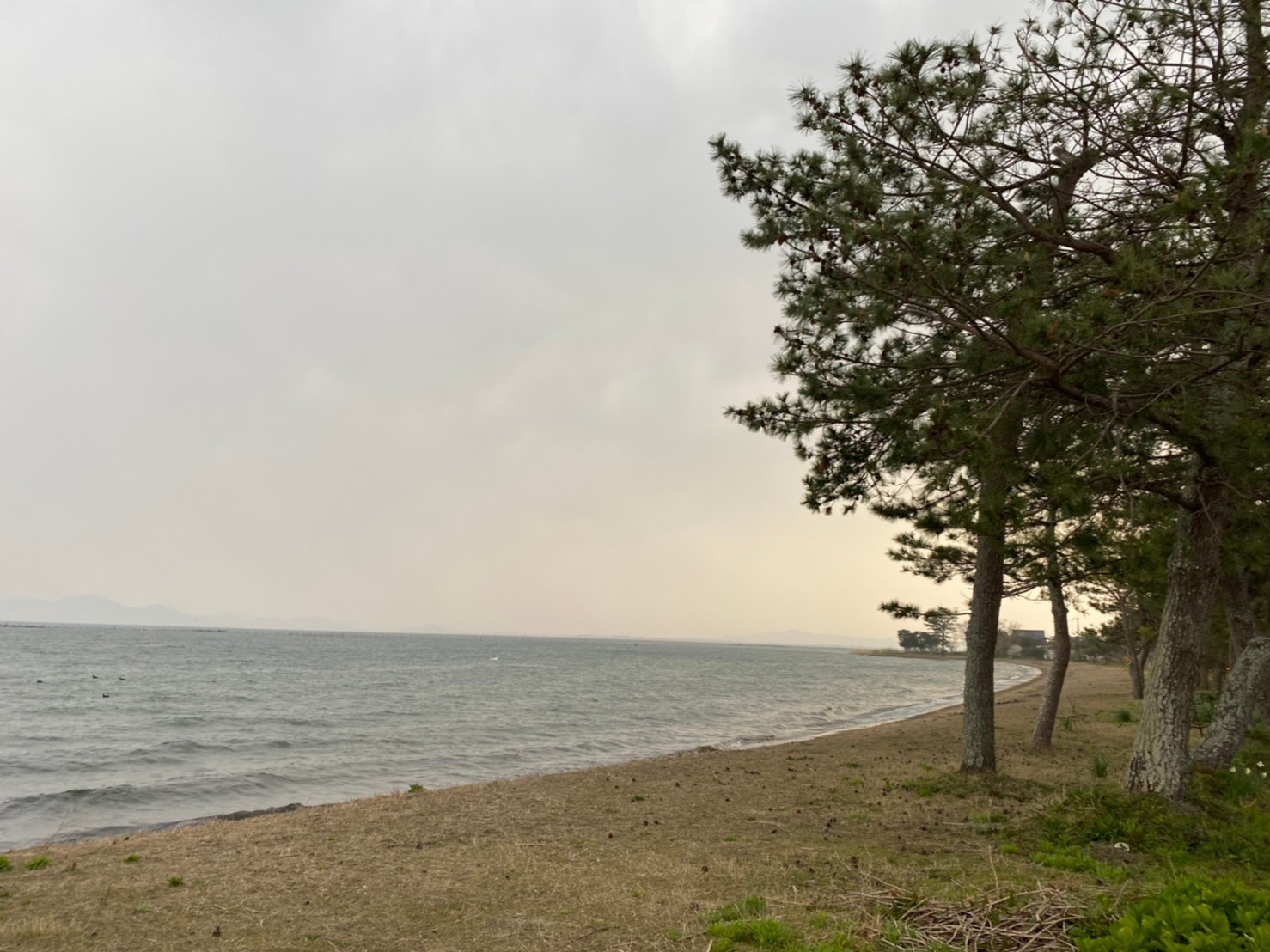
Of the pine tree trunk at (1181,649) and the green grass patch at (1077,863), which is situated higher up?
the pine tree trunk at (1181,649)

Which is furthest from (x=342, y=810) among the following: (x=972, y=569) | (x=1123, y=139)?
(x=1123, y=139)

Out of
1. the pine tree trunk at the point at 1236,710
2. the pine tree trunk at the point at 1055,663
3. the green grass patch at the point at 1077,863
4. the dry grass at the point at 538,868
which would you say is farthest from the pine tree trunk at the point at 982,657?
the green grass patch at the point at 1077,863

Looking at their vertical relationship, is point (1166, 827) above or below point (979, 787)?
above

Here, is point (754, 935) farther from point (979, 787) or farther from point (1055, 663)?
point (1055, 663)

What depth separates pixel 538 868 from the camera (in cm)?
830

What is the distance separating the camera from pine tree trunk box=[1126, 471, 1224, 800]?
8.55 metres

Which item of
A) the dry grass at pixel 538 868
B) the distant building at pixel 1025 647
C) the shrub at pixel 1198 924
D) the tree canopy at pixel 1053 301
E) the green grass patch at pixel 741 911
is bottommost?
the distant building at pixel 1025 647

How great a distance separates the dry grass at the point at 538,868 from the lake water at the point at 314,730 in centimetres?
577

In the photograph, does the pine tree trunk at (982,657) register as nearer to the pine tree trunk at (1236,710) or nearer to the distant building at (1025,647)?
the pine tree trunk at (1236,710)

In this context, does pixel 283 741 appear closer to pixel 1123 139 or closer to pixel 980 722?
pixel 980 722

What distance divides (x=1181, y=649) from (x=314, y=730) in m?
28.2

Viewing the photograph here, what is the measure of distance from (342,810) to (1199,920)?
1250 cm

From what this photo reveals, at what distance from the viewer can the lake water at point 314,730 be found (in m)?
17.3

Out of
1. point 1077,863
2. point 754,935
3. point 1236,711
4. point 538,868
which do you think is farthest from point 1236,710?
point 538,868
